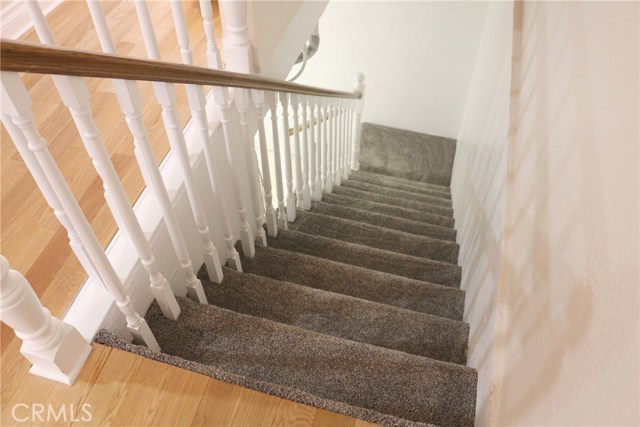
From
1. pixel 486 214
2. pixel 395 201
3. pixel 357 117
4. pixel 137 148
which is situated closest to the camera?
pixel 137 148

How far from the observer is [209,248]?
68.4 inches

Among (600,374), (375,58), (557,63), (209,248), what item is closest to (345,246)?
(209,248)

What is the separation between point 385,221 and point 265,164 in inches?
51.8

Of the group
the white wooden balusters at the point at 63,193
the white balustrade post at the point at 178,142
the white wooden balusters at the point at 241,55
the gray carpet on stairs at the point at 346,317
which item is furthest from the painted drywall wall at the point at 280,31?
the white wooden balusters at the point at 63,193

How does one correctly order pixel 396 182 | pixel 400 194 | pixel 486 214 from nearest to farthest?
pixel 486 214, pixel 400 194, pixel 396 182

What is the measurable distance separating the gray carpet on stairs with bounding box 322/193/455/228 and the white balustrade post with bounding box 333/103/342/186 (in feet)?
1.28

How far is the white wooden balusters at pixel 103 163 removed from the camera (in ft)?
3.21

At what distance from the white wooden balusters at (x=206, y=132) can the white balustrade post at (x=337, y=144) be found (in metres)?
1.76

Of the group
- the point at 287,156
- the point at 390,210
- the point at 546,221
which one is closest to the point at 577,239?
the point at 546,221

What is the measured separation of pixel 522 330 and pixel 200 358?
3.12ft

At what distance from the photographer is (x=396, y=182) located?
4.98 m

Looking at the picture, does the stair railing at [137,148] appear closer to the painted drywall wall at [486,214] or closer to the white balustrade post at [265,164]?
the white balustrade post at [265,164]

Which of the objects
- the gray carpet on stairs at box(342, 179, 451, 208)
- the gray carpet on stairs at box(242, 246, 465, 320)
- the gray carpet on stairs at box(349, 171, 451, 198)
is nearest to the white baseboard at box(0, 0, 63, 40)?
the gray carpet on stairs at box(242, 246, 465, 320)

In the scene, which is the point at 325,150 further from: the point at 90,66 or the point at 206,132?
the point at 90,66
